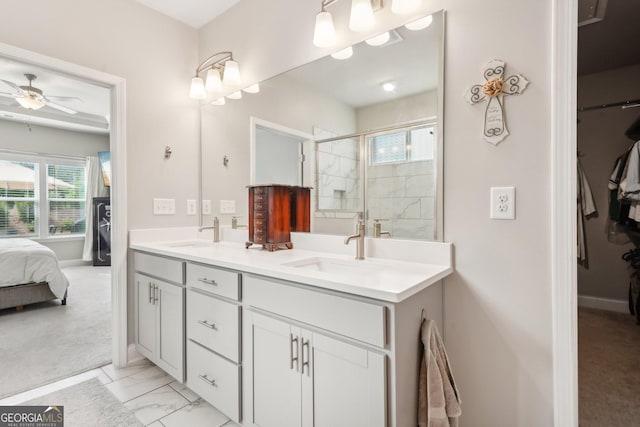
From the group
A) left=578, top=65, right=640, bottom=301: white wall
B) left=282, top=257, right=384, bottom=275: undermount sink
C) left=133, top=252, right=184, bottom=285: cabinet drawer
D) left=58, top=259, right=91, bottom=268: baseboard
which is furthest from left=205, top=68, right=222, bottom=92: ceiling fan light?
left=58, top=259, right=91, bottom=268: baseboard

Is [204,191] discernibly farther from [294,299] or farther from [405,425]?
[405,425]

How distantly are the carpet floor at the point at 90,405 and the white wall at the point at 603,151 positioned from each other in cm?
442

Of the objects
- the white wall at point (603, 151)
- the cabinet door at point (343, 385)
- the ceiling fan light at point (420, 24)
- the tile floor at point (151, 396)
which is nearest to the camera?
the cabinet door at point (343, 385)

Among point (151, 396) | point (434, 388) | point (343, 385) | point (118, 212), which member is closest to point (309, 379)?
point (343, 385)

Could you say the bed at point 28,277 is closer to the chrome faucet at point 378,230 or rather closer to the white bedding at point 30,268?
the white bedding at point 30,268

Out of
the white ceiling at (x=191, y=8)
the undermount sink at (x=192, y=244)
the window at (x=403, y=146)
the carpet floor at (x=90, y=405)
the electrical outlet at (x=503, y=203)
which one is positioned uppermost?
the white ceiling at (x=191, y=8)

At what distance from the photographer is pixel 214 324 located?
1.63 m

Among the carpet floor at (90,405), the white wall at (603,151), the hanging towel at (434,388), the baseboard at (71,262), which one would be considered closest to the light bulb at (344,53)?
the hanging towel at (434,388)

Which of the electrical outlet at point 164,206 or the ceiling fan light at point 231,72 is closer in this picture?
the ceiling fan light at point 231,72

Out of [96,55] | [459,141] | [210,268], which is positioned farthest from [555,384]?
[96,55]

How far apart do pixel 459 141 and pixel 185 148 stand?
2.13 m

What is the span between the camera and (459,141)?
4.59ft

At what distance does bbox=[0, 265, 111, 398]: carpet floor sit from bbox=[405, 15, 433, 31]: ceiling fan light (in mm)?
2900

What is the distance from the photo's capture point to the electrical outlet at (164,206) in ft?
8.04
